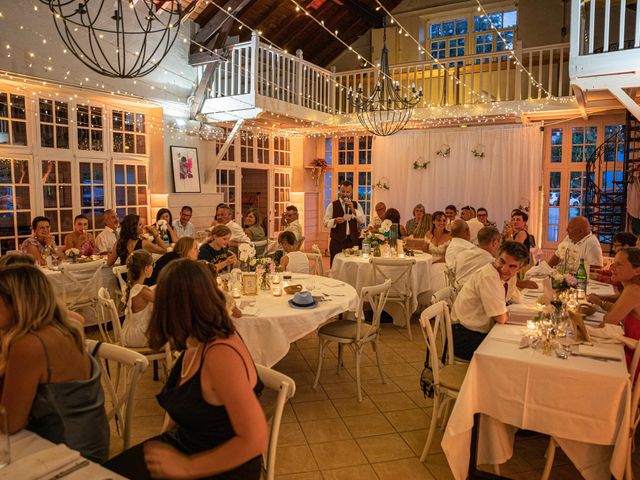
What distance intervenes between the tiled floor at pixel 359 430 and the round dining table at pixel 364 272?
1287 millimetres

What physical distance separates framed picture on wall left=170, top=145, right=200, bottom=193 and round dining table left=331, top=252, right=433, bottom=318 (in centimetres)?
366

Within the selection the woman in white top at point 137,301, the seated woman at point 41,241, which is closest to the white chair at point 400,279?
the woman in white top at point 137,301

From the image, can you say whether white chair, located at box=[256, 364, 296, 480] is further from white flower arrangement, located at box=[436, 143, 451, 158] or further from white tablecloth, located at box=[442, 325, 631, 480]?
white flower arrangement, located at box=[436, 143, 451, 158]

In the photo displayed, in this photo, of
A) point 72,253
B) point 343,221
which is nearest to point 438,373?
point 343,221

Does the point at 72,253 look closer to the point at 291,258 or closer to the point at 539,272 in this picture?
the point at 291,258

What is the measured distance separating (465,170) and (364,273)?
522 cm

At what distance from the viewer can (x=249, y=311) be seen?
373 centimetres

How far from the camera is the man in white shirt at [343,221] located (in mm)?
7480

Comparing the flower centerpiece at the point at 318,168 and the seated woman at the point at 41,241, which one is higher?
the flower centerpiece at the point at 318,168

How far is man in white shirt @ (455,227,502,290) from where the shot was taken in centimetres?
430

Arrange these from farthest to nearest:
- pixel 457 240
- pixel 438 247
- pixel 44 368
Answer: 1. pixel 438 247
2. pixel 457 240
3. pixel 44 368

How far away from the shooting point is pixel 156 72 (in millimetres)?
8195

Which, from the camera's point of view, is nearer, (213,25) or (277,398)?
(277,398)

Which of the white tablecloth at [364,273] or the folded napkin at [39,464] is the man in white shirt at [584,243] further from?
the folded napkin at [39,464]
